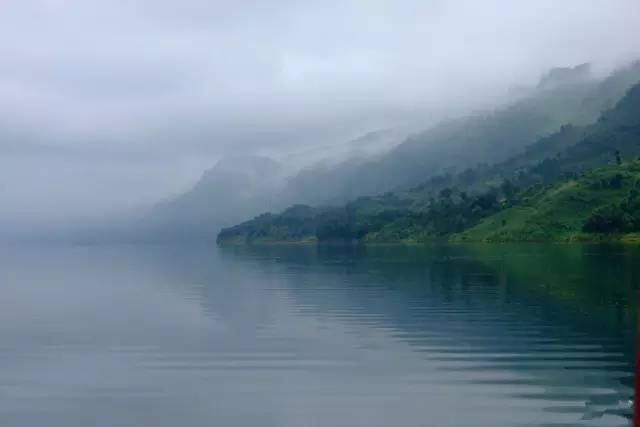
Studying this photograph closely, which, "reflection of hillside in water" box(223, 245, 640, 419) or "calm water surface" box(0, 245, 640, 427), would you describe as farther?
"reflection of hillside in water" box(223, 245, 640, 419)

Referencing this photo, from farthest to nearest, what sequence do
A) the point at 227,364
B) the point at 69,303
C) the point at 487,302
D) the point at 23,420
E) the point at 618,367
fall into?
1. the point at 69,303
2. the point at 487,302
3. the point at 227,364
4. the point at 618,367
5. the point at 23,420

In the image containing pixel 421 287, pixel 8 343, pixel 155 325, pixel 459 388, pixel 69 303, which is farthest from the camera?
pixel 421 287

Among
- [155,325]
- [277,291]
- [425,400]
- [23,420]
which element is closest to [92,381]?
[23,420]

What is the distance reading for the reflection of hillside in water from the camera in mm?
27516

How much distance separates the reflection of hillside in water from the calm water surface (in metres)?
0.14

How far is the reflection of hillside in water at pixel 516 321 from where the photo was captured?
27.5 m

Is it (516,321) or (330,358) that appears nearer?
(330,358)

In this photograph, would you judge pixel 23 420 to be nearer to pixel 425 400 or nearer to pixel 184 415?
pixel 184 415

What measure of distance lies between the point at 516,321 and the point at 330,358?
15280mm

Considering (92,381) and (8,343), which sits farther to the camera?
(8,343)

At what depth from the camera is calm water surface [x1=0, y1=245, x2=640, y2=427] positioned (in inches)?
971

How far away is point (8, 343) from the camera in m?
Result: 42.3

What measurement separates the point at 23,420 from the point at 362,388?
40.1ft

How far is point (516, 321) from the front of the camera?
44562mm
